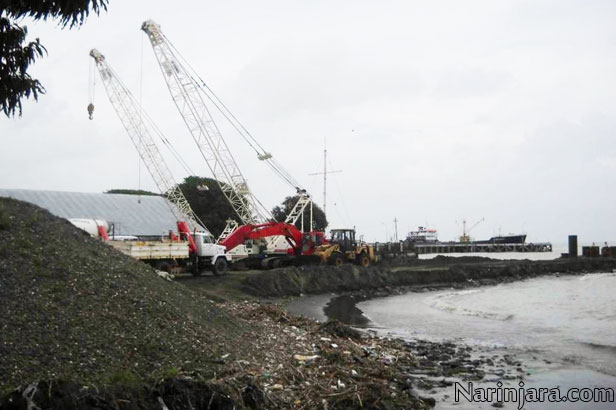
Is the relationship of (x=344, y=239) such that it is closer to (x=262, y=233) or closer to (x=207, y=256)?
(x=262, y=233)

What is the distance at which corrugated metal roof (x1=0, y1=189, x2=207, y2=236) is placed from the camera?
5691 centimetres

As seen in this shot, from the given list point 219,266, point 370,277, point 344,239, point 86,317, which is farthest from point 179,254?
point 86,317

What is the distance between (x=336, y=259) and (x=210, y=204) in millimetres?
30590

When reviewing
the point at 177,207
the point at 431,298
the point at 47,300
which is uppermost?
the point at 177,207

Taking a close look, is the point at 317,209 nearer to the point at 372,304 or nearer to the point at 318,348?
the point at 372,304

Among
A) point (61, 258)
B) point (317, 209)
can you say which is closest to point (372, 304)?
point (61, 258)

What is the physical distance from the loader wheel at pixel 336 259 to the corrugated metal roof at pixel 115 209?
18943 millimetres

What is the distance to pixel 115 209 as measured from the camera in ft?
201

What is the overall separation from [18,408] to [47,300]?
135 inches

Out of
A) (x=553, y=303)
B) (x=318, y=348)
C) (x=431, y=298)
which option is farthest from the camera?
(x=431, y=298)

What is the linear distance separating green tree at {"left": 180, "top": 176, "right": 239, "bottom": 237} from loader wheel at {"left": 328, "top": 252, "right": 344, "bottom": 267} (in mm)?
25570

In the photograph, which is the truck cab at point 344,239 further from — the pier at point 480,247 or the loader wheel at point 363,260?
the pier at point 480,247

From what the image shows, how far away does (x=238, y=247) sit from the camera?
4566 cm

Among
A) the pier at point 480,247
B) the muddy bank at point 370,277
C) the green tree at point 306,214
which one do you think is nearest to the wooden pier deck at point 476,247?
Answer: the pier at point 480,247
